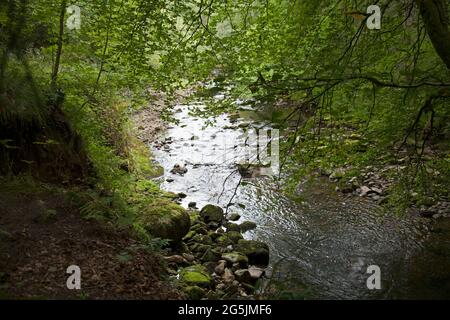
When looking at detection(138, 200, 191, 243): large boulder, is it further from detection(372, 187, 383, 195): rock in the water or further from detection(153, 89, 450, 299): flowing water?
detection(372, 187, 383, 195): rock in the water

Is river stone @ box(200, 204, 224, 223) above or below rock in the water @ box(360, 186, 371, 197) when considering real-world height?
below

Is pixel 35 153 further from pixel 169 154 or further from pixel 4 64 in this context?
pixel 169 154

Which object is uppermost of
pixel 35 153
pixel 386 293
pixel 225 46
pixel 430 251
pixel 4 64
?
pixel 225 46

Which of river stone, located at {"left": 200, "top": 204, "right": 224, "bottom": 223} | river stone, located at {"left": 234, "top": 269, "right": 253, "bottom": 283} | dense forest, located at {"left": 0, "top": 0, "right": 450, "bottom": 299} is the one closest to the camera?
dense forest, located at {"left": 0, "top": 0, "right": 450, "bottom": 299}

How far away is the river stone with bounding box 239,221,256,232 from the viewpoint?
324 inches

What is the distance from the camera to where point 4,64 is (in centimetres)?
304

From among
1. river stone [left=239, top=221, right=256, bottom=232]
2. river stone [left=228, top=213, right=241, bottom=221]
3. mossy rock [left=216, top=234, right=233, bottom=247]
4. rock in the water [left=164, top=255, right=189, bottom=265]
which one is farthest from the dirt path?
river stone [left=228, top=213, right=241, bottom=221]

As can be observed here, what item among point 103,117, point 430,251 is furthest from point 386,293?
point 103,117

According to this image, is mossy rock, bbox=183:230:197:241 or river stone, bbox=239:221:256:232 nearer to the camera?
mossy rock, bbox=183:230:197:241

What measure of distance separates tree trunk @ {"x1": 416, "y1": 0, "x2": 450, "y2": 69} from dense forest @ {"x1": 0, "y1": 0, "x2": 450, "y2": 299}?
12mm

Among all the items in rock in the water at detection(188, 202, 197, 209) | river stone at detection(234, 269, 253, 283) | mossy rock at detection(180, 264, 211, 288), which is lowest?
river stone at detection(234, 269, 253, 283)

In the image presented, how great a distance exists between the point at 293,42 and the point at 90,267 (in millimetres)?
3867

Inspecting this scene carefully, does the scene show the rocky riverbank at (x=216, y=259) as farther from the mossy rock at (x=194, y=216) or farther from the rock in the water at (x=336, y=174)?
the rock in the water at (x=336, y=174)
